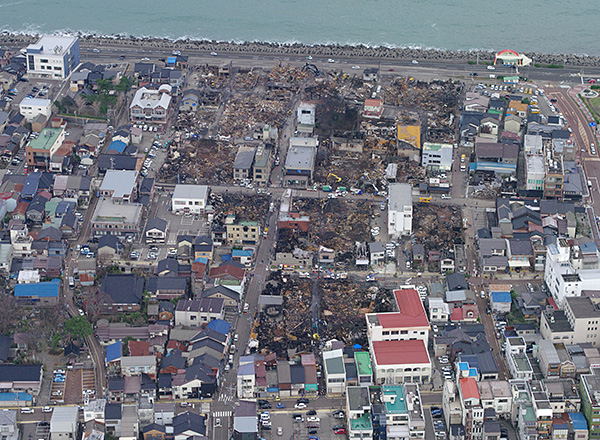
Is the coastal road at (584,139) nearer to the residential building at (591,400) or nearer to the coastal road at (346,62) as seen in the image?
the coastal road at (346,62)

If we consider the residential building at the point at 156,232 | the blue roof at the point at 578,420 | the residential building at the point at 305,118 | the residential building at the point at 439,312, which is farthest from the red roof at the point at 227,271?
the blue roof at the point at 578,420

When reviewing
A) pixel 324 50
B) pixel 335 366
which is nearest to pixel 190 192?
pixel 335 366

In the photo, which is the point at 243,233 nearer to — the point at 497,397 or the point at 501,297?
the point at 501,297

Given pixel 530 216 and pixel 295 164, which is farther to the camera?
pixel 295 164

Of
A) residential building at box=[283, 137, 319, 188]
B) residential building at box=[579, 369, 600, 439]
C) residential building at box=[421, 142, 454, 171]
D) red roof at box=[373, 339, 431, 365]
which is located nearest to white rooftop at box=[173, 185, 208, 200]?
residential building at box=[283, 137, 319, 188]

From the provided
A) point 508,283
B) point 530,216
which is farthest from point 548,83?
point 508,283

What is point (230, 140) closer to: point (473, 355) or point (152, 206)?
point (152, 206)
